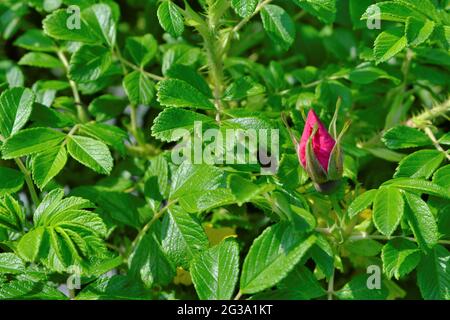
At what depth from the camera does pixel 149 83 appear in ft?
6.06

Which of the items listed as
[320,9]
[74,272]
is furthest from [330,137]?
[74,272]

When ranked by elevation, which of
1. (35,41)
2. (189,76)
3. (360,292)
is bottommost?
(360,292)

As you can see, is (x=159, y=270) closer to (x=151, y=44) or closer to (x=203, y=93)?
(x=203, y=93)

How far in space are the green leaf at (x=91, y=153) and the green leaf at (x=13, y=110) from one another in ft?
0.40

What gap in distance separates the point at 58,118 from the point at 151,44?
349 mm

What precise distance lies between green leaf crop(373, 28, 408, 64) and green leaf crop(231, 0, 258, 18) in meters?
0.28

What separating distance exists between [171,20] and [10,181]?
50 cm

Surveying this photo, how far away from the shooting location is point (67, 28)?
6.08 ft

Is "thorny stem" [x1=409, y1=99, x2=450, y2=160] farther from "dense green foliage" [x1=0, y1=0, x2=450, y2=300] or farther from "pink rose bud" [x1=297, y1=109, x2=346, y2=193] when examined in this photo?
"pink rose bud" [x1=297, y1=109, x2=346, y2=193]

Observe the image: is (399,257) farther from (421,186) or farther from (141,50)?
(141,50)

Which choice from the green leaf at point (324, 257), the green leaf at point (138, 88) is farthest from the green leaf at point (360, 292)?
the green leaf at point (138, 88)

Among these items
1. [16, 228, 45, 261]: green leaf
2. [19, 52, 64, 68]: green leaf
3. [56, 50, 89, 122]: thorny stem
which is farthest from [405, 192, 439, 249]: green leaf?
[19, 52, 64, 68]: green leaf

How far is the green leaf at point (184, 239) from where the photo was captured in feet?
5.07

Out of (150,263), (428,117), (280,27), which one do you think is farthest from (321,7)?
(150,263)
